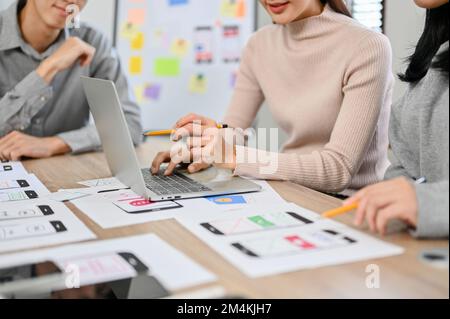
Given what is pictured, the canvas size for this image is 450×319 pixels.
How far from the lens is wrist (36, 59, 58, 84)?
66.5 inches

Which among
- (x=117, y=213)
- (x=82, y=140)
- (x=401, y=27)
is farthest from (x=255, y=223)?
(x=401, y=27)

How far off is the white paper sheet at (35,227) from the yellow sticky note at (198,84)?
6.74 feet

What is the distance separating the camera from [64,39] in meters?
1.88

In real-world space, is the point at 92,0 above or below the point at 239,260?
above

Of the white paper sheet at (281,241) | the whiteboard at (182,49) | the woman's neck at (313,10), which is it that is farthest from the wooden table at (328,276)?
the whiteboard at (182,49)

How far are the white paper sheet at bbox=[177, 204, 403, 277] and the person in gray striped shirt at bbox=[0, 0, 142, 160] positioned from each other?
0.87 meters

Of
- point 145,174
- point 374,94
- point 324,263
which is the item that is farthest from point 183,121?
point 324,263

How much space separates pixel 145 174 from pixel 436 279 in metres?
0.80

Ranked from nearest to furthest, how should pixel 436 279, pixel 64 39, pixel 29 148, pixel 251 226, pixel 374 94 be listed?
pixel 436 279
pixel 251 226
pixel 374 94
pixel 29 148
pixel 64 39

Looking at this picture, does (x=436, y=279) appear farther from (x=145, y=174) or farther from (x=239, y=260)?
(x=145, y=174)

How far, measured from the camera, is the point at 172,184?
3.98ft

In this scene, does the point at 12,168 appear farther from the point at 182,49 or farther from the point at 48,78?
the point at 182,49

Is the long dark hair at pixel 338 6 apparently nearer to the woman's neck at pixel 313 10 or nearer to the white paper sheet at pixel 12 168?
the woman's neck at pixel 313 10

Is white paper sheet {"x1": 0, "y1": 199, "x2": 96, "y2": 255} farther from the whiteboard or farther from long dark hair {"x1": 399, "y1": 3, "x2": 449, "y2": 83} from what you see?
the whiteboard
